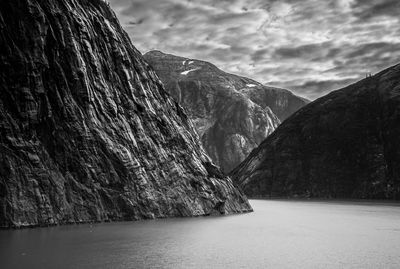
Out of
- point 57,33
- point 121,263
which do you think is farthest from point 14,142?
point 121,263

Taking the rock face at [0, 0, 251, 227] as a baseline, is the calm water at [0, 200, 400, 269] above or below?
below

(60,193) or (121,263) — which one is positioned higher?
(60,193)

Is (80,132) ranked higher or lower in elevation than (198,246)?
higher

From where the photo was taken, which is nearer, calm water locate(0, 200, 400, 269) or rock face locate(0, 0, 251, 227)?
calm water locate(0, 200, 400, 269)

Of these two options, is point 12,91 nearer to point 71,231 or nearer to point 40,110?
point 40,110

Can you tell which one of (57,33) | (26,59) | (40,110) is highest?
(57,33)
